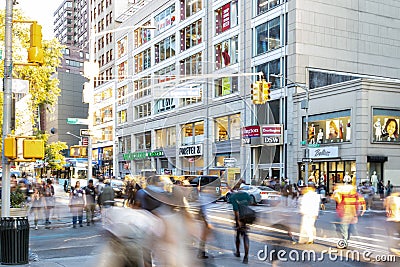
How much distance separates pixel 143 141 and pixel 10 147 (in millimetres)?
5474

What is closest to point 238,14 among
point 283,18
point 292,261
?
point 283,18

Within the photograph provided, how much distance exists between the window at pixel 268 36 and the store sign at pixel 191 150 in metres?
30.7

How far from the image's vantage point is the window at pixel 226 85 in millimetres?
5344

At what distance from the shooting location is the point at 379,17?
124ft

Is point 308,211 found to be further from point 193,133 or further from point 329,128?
point 329,128

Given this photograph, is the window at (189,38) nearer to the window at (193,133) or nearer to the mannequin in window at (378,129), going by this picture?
the window at (193,133)

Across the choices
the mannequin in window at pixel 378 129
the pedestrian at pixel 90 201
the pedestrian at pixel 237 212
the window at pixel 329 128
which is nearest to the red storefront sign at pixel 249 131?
the pedestrian at pixel 237 212

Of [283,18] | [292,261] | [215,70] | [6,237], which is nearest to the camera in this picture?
[215,70]

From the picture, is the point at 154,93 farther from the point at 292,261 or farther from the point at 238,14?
the point at 238,14

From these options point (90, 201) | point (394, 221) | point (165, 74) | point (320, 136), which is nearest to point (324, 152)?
point (320, 136)

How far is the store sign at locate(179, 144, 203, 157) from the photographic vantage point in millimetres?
5375

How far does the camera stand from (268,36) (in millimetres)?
36094

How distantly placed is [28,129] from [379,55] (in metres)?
27.1

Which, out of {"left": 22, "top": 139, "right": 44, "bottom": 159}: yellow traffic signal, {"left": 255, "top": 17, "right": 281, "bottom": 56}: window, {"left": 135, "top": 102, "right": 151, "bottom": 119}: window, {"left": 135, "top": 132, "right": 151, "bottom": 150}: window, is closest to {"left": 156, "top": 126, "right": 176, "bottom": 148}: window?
{"left": 135, "top": 132, "right": 151, "bottom": 150}: window
